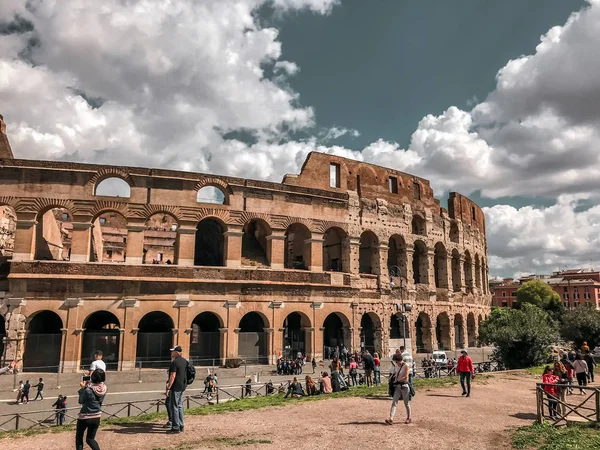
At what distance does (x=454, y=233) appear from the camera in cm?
3497

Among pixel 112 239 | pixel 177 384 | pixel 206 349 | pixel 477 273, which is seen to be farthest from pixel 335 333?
pixel 177 384

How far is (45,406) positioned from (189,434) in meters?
10.5

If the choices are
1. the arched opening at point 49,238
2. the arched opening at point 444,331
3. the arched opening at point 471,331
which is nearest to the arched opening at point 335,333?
the arched opening at point 444,331

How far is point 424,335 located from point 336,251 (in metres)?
8.28

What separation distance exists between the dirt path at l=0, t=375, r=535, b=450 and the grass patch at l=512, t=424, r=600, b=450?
0.29m

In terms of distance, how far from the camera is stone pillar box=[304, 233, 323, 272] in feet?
85.1

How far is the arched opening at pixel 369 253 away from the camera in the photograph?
2865 cm

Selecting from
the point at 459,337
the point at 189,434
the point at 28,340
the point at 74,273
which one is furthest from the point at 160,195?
the point at 459,337

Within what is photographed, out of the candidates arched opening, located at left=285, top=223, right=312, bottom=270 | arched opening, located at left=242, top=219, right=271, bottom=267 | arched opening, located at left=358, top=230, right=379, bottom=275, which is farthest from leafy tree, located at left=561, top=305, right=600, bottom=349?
arched opening, located at left=242, top=219, right=271, bottom=267

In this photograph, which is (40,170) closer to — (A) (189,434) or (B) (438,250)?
(A) (189,434)

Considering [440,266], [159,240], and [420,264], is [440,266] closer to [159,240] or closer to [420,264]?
[420,264]

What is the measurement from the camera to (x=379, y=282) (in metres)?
28.1

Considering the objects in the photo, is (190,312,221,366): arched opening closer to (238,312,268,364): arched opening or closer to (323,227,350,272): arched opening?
(238,312,268,364): arched opening

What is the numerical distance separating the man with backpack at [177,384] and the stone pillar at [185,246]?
14624 mm
